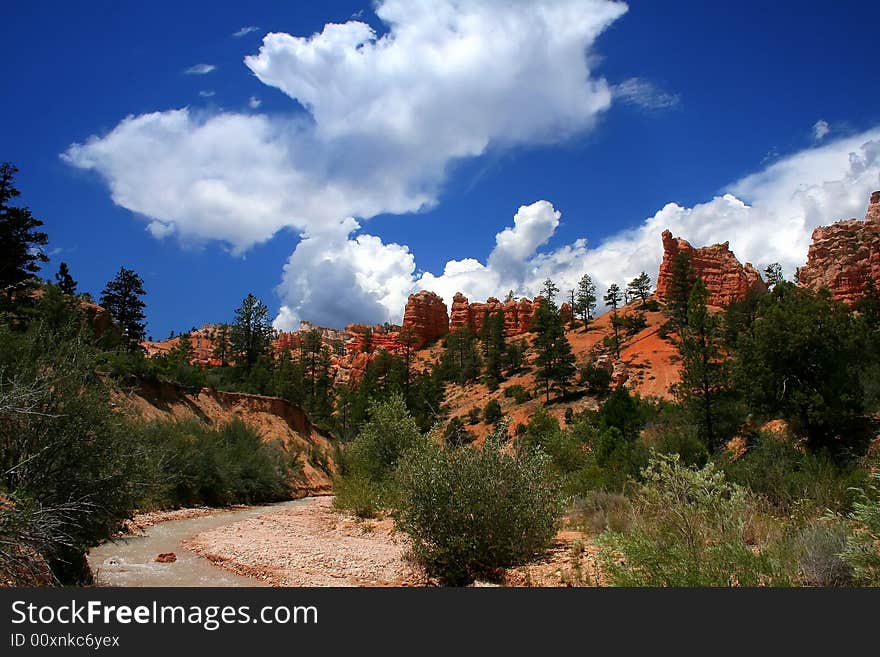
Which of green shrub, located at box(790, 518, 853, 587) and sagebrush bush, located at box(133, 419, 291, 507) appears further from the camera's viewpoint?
sagebrush bush, located at box(133, 419, 291, 507)

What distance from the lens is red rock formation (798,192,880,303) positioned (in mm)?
77312

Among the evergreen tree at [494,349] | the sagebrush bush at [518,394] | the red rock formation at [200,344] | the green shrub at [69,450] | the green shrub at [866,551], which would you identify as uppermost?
the red rock formation at [200,344]

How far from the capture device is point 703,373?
26.7 m

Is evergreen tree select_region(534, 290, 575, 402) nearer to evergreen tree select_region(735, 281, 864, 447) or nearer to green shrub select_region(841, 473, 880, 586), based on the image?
evergreen tree select_region(735, 281, 864, 447)

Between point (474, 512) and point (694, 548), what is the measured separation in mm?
4475

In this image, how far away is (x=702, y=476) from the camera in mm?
6930

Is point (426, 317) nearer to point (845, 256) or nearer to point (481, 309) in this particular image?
point (481, 309)

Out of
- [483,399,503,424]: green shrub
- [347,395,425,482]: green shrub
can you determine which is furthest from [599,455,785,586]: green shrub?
[483,399,503,424]: green shrub

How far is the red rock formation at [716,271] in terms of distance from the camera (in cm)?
9669

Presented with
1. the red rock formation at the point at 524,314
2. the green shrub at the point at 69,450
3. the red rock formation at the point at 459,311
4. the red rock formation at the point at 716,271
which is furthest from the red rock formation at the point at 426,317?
the green shrub at the point at 69,450

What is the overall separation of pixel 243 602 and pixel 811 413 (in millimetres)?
23084

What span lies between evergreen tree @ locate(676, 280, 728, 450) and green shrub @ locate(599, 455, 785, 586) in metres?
21.9

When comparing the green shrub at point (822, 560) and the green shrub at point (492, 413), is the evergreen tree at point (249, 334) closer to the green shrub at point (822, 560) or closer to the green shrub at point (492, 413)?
the green shrub at point (492, 413)

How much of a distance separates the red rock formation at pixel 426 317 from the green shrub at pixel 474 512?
106 m
